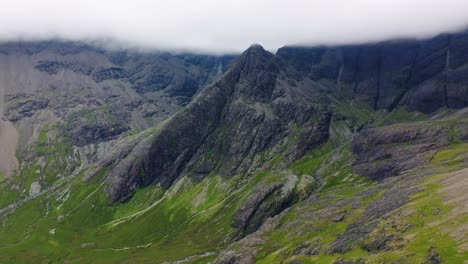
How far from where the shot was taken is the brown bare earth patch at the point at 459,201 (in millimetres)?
128250

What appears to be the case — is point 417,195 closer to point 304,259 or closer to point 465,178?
point 465,178

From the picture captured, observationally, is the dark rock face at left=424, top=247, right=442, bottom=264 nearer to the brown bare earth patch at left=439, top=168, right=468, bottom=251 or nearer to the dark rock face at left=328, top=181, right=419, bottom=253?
the brown bare earth patch at left=439, top=168, right=468, bottom=251

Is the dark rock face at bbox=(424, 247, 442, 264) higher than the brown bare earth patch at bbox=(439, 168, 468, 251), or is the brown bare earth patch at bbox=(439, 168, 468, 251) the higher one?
the brown bare earth patch at bbox=(439, 168, 468, 251)

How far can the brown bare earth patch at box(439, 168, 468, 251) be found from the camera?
421 feet

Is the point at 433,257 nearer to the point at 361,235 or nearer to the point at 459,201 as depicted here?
the point at 459,201

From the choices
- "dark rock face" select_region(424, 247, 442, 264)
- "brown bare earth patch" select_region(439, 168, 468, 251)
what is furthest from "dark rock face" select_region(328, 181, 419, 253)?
"dark rock face" select_region(424, 247, 442, 264)

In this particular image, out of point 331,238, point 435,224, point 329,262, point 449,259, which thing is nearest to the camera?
point 449,259

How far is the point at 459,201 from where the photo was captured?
164250 mm

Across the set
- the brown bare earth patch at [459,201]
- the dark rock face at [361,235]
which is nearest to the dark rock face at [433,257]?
the brown bare earth patch at [459,201]

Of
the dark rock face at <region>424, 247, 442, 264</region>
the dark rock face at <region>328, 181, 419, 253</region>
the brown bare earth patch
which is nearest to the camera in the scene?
the dark rock face at <region>424, 247, 442, 264</region>

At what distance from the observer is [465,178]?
184 metres

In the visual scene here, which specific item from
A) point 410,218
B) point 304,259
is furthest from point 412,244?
point 304,259

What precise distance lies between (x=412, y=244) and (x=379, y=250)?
591 inches

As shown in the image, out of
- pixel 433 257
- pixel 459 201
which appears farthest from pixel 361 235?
pixel 433 257
